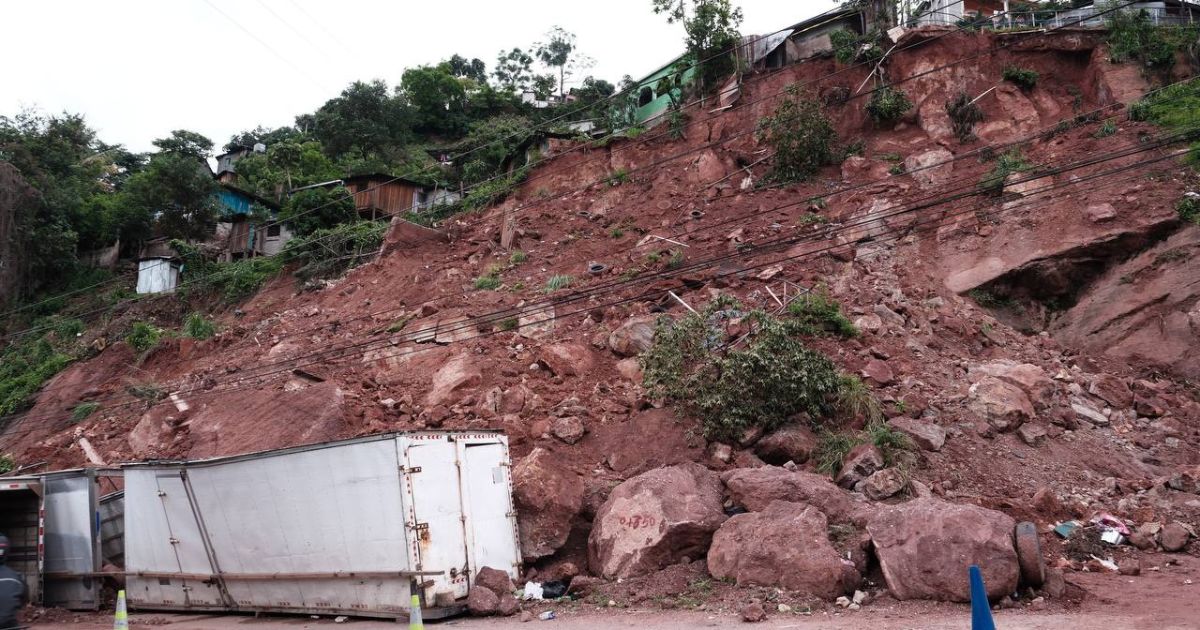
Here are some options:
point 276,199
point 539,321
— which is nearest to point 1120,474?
point 539,321

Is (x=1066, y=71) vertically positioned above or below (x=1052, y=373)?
above

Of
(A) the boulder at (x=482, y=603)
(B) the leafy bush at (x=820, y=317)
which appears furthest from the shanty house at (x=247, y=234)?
(A) the boulder at (x=482, y=603)

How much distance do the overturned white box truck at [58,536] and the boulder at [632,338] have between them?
31.3ft

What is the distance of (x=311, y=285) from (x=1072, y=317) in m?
21.9

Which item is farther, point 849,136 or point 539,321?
point 849,136

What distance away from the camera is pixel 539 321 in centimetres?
1805

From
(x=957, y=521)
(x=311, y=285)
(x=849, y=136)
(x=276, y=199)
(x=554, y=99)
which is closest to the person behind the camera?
(x=957, y=521)

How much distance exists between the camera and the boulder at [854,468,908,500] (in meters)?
10.4

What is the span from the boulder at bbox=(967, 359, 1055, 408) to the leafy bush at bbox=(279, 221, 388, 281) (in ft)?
62.3

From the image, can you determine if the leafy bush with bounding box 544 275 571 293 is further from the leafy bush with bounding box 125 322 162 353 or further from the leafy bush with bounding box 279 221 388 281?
the leafy bush with bounding box 125 322 162 353

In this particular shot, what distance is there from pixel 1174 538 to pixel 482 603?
8.46 m

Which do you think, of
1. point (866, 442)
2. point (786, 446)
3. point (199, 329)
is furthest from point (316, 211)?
point (866, 442)

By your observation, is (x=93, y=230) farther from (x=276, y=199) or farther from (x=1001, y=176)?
(x=1001, y=176)

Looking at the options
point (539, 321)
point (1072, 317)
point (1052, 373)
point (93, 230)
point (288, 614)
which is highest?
point (93, 230)
